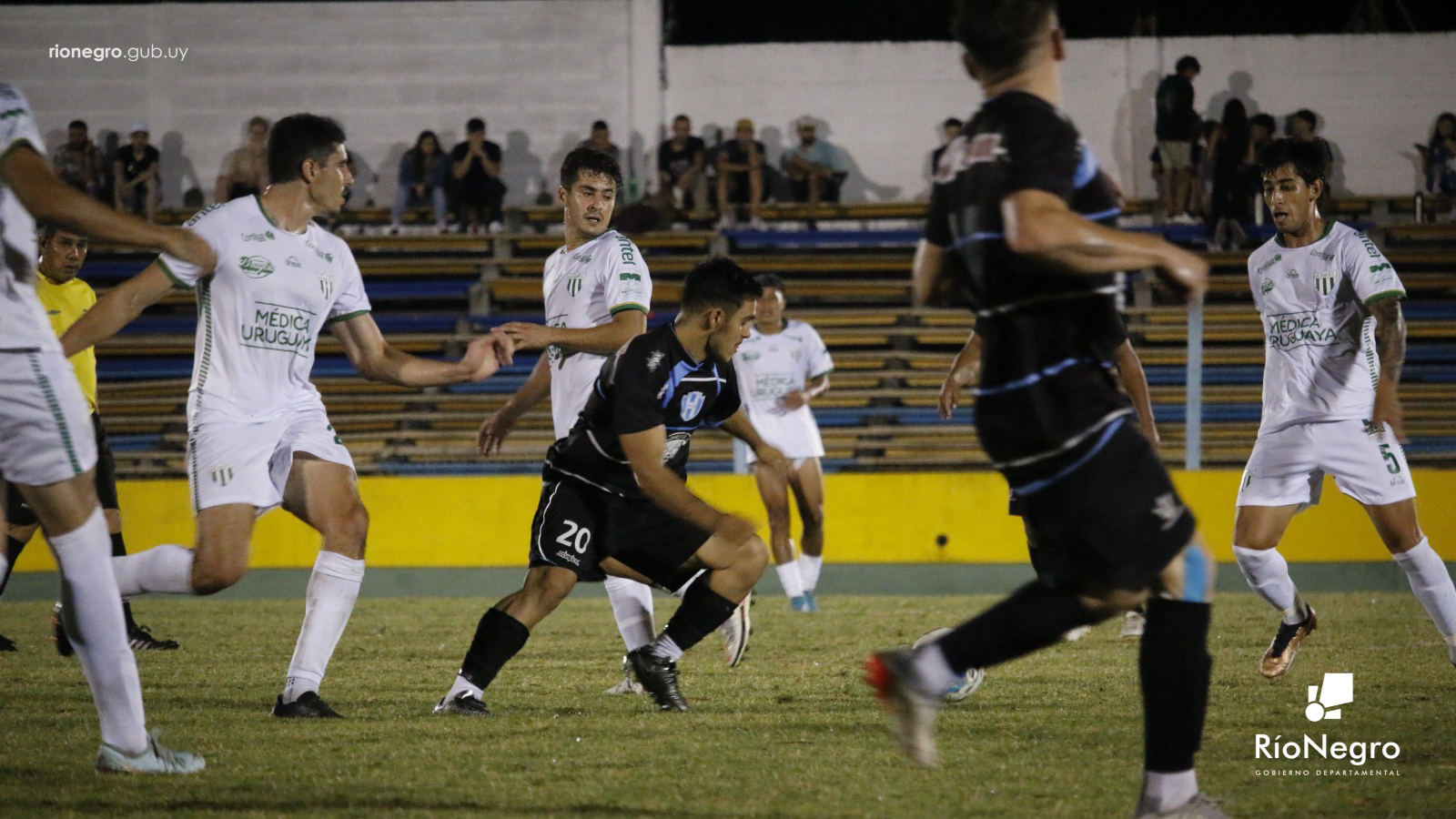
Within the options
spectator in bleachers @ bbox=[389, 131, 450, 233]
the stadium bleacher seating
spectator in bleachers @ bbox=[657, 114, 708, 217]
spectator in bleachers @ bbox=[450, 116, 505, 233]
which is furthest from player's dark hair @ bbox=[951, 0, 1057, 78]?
spectator in bleachers @ bbox=[389, 131, 450, 233]

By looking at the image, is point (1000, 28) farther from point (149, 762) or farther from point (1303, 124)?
point (1303, 124)

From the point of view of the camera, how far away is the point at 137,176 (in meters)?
20.5

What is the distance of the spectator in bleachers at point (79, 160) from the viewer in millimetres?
19844

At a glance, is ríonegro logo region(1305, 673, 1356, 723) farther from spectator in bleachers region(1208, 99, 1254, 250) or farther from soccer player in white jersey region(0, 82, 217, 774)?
spectator in bleachers region(1208, 99, 1254, 250)

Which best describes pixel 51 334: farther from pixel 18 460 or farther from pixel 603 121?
pixel 603 121

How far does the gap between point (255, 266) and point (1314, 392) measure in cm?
463

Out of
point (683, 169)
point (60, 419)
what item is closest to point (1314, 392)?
point (60, 419)

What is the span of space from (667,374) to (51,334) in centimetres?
226

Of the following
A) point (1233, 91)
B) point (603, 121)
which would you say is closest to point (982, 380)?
point (603, 121)

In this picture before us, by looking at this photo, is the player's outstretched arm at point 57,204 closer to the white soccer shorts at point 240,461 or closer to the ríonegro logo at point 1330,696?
the white soccer shorts at point 240,461

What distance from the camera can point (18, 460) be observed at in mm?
4152

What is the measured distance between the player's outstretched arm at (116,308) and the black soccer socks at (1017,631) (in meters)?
3.00

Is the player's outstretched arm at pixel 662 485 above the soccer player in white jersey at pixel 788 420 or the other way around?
above

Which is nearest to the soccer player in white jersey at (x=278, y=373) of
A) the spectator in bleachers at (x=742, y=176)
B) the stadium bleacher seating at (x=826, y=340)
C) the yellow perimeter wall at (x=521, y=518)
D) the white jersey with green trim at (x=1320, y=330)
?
the white jersey with green trim at (x=1320, y=330)
